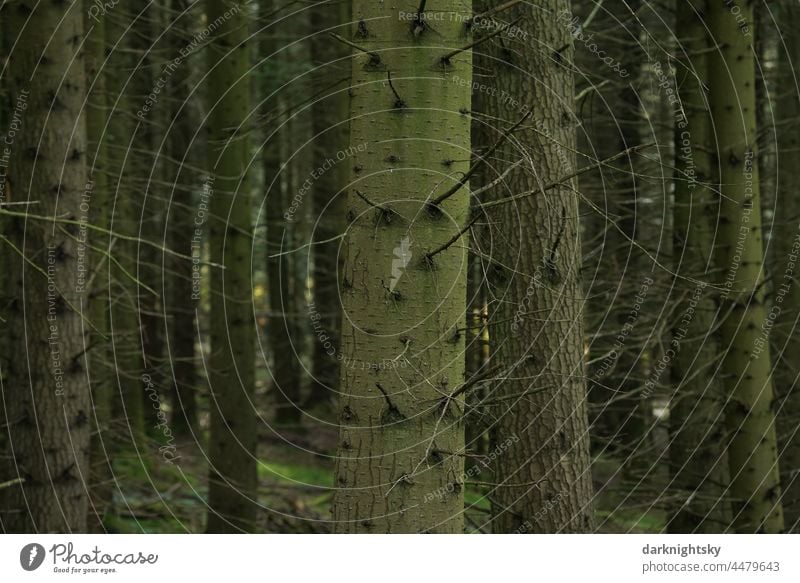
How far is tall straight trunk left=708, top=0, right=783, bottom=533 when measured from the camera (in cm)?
683

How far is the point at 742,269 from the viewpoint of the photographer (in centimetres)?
683

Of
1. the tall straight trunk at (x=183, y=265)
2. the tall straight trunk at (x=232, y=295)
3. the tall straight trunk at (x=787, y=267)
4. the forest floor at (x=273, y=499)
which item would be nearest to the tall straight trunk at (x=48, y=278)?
the forest floor at (x=273, y=499)

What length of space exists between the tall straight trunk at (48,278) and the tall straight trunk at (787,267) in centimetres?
628

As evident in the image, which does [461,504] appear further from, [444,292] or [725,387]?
[725,387]

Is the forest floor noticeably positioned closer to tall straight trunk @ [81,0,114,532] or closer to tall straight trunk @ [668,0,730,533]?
tall straight trunk @ [81,0,114,532]

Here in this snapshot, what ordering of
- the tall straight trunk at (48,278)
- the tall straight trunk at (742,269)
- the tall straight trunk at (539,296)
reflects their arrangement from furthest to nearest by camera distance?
the tall straight trunk at (742,269) → the tall straight trunk at (48,278) → the tall straight trunk at (539,296)

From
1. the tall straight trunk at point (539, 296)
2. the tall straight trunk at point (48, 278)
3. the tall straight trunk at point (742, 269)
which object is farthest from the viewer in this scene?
the tall straight trunk at point (742, 269)

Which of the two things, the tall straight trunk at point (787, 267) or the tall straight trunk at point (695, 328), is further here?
the tall straight trunk at point (787, 267)

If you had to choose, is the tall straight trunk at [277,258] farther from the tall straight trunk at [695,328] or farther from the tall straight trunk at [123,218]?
the tall straight trunk at [695,328]

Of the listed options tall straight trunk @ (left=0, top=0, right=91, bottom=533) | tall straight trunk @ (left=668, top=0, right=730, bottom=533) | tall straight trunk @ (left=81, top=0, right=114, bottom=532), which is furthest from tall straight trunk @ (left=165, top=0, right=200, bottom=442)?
tall straight trunk @ (left=668, top=0, right=730, bottom=533)

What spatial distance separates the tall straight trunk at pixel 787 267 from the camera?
31.1 feet
